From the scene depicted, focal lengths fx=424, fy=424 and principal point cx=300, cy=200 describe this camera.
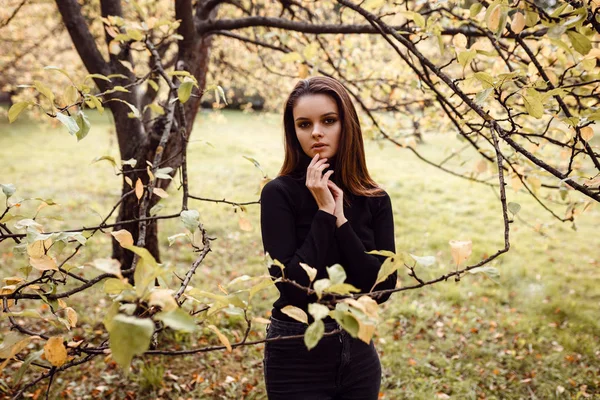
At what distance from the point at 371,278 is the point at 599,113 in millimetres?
926

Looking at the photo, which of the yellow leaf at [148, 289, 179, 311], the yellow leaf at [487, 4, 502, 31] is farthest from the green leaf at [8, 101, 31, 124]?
the yellow leaf at [487, 4, 502, 31]

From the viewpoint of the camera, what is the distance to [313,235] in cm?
162

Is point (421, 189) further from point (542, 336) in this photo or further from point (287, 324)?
point (287, 324)

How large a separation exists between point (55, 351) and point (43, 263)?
0.34m

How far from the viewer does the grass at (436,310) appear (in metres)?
3.38

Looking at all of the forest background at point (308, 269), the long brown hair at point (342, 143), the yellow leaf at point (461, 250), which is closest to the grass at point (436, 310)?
the forest background at point (308, 269)

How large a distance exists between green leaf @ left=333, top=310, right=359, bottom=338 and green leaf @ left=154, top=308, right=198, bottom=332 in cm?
26

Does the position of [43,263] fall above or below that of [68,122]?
below

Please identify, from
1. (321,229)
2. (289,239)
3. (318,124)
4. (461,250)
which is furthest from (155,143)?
(461,250)

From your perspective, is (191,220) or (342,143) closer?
(191,220)

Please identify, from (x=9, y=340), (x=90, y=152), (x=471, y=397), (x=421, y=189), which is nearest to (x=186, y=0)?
(x=9, y=340)

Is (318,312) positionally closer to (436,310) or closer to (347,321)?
(347,321)

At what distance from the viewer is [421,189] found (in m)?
9.76

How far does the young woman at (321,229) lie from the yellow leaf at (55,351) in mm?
756
